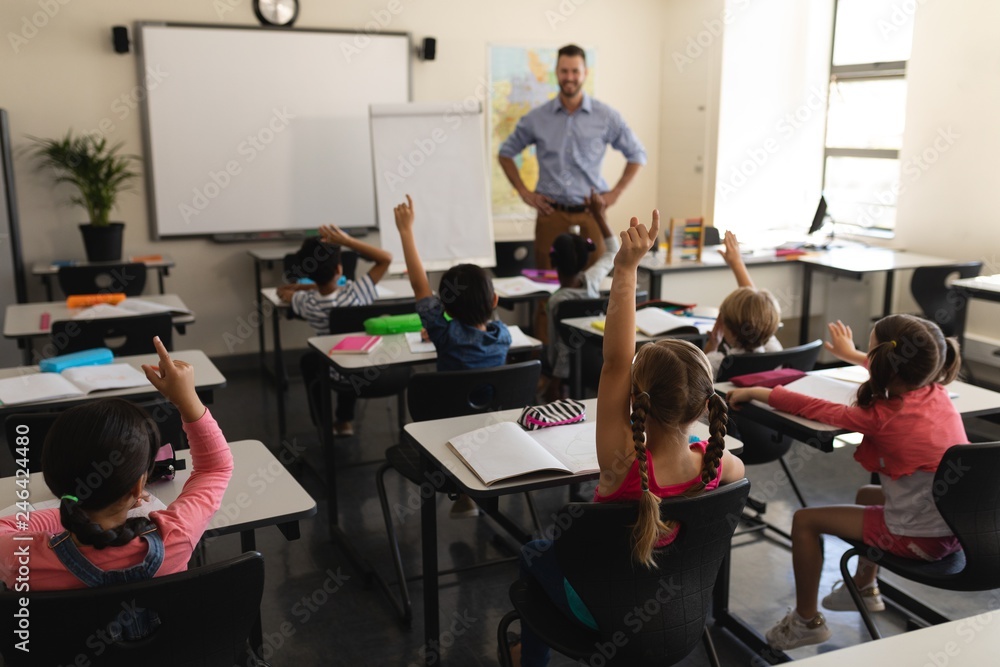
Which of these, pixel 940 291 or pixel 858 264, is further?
pixel 858 264

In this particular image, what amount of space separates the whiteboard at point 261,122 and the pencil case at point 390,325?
2.60 metres

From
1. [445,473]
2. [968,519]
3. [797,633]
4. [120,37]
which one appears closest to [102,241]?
[120,37]

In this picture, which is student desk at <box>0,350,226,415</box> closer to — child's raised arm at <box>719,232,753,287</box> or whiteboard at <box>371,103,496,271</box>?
child's raised arm at <box>719,232,753,287</box>

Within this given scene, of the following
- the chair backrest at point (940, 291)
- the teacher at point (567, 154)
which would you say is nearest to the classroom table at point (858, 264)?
the chair backrest at point (940, 291)

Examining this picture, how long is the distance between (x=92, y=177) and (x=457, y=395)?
11.3ft

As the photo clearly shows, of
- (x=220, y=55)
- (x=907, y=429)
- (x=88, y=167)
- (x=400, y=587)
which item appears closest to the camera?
(x=907, y=429)

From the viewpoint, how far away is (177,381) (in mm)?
1665

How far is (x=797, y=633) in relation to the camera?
2.59m

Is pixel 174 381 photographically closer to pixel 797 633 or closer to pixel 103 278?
pixel 797 633

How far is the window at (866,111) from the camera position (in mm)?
6070

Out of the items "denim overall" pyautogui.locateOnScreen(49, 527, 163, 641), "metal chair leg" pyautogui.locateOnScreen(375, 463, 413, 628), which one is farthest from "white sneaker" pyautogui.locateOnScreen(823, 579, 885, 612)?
"denim overall" pyautogui.locateOnScreen(49, 527, 163, 641)

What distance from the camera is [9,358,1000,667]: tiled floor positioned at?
8.95ft

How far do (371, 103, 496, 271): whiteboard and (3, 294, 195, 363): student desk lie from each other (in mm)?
1788

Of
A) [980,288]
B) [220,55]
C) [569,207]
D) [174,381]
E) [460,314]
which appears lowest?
[980,288]
